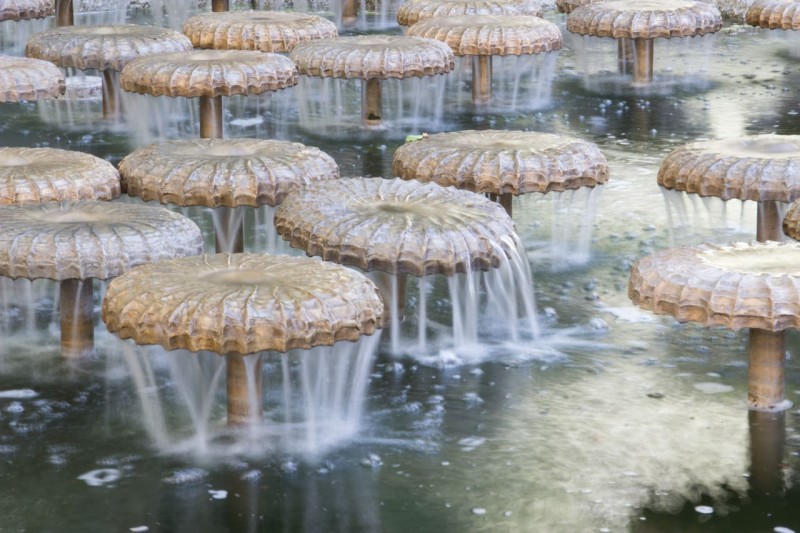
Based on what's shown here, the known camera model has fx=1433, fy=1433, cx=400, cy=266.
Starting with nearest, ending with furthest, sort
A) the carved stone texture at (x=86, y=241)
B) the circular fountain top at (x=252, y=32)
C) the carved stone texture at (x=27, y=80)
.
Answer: the carved stone texture at (x=86, y=241)
the carved stone texture at (x=27, y=80)
the circular fountain top at (x=252, y=32)

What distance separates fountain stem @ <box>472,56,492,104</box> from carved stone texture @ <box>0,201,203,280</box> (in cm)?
612

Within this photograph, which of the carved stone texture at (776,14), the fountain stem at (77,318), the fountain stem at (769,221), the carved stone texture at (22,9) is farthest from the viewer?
the carved stone texture at (776,14)

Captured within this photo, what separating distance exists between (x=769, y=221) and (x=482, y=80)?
494cm

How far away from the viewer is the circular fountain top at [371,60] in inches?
400

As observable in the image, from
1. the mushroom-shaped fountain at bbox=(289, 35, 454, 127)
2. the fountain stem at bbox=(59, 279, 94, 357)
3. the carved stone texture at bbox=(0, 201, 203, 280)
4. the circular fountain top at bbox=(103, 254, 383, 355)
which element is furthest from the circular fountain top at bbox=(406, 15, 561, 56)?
the circular fountain top at bbox=(103, 254, 383, 355)

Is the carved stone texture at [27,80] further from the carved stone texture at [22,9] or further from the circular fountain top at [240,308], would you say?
the circular fountain top at [240,308]

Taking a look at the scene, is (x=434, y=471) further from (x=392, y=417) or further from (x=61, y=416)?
(x=61, y=416)

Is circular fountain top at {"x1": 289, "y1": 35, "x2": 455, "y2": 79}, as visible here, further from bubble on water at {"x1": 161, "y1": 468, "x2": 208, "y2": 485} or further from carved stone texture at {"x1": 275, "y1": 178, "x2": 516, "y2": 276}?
bubble on water at {"x1": 161, "y1": 468, "x2": 208, "y2": 485}

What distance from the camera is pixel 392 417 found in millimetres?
5887

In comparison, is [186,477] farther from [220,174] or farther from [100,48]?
[100,48]

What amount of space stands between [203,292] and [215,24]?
619 cm

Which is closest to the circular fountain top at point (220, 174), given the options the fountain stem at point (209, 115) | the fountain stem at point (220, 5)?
the fountain stem at point (209, 115)

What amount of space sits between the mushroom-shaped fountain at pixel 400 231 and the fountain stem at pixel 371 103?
433 cm

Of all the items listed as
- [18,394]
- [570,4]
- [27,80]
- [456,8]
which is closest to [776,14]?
[570,4]
